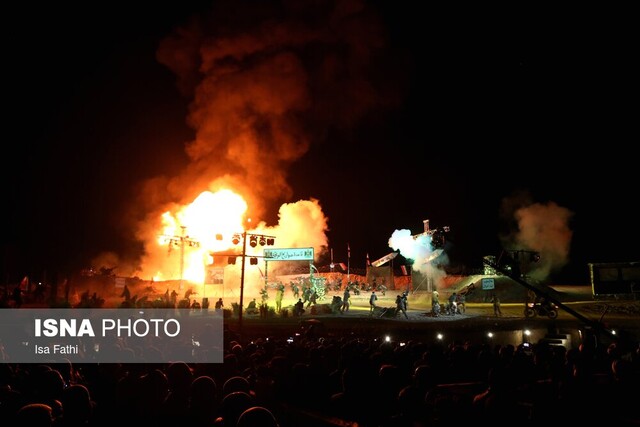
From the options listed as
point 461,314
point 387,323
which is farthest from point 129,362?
point 461,314

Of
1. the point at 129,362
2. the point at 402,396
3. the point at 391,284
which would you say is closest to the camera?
the point at 402,396

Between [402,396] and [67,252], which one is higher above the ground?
[67,252]

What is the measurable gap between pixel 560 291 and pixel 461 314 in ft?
54.1

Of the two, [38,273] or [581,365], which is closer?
[581,365]

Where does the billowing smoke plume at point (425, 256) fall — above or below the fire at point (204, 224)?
below

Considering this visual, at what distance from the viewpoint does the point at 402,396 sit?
588 centimetres

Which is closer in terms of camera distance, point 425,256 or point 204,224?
point 425,256

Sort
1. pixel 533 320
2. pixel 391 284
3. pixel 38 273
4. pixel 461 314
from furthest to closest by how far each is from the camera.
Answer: pixel 38 273 → pixel 391 284 → pixel 461 314 → pixel 533 320

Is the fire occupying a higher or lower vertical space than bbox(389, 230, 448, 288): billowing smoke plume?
higher

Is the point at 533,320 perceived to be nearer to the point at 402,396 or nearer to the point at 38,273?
the point at 402,396

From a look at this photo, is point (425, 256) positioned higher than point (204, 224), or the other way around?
point (204, 224)

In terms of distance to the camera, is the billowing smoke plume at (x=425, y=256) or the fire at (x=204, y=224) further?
the fire at (x=204, y=224)

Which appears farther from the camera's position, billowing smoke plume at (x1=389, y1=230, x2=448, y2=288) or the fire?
the fire

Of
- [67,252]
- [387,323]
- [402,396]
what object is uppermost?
[67,252]
